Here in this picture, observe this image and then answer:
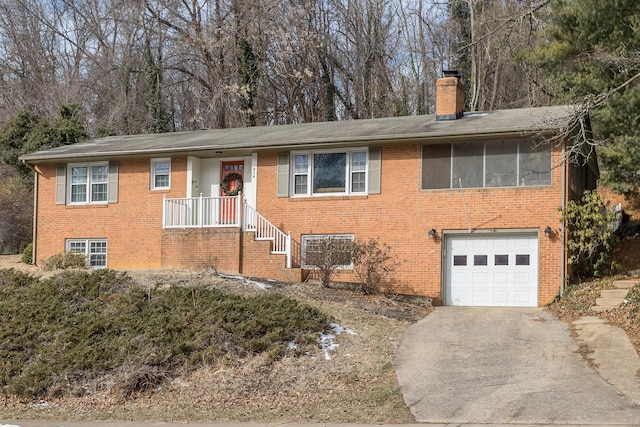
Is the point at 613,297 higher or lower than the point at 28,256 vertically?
lower

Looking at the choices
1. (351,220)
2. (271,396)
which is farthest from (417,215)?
(271,396)

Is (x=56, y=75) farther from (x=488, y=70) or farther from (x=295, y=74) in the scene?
(x=488, y=70)

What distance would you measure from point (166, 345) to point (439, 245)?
9.16 metres

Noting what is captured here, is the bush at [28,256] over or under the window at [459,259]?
under

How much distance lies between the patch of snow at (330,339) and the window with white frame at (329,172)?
22.9ft

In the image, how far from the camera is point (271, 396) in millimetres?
12133

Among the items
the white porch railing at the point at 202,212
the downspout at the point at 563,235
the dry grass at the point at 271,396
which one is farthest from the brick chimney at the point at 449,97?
the dry grass at the point at 271,396

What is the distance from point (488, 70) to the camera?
4053cm

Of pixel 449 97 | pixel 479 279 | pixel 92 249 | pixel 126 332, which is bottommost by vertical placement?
pixel 126 332

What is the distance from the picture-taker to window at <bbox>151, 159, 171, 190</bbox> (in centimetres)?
2392

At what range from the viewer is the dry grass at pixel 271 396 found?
11344 mm

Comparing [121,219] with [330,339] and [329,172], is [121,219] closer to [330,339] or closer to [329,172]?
[329,172]

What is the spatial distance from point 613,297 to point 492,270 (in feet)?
10.5

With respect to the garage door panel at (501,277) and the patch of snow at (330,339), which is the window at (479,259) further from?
the patch of snow at (330,339)
